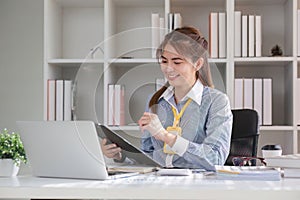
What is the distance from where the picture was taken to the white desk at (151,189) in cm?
122

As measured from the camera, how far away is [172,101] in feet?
4.60

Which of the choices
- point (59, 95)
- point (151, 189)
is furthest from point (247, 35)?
point (151, 189)

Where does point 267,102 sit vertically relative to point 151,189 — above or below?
above

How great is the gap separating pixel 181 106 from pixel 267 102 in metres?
1.98

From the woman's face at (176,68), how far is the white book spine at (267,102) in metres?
1.98

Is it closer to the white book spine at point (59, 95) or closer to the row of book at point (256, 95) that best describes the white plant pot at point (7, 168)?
the white book spine at point (59, 95)

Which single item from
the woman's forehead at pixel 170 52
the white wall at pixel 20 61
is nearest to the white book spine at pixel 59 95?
the white wall at pixel 20 61

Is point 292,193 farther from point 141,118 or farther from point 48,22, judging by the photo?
point 48,22

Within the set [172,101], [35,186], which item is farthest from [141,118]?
[35,186]

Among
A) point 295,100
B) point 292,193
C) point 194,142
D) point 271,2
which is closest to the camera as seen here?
point 292,193

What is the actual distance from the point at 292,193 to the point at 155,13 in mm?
2490

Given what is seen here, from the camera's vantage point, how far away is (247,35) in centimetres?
328

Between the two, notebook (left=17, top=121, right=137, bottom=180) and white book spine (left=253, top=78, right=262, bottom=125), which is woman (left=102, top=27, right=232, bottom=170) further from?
white book spine (left=253, top=78, right=262, bottom=125)

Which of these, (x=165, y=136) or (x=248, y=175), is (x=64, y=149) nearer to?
(x=165, y=136)
